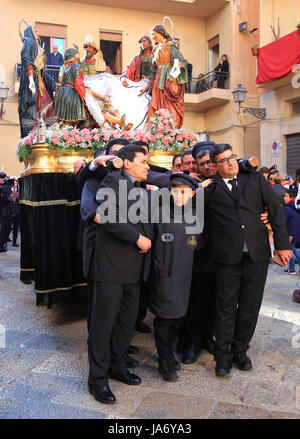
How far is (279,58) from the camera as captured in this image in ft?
43.1

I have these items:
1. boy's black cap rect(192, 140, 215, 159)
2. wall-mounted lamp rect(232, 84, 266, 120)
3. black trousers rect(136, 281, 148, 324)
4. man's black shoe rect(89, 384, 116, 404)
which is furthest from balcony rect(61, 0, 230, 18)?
man's black shoe rect(89, 384, 116, 404)

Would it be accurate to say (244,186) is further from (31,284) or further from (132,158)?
(31,284)

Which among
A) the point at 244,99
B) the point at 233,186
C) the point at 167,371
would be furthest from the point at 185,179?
the point at 244,99

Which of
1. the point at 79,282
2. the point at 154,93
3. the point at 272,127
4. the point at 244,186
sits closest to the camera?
the point at 244,186

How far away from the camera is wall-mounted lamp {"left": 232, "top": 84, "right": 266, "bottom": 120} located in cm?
1388

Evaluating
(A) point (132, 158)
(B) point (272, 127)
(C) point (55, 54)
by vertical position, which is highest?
(C) point (55, 54)

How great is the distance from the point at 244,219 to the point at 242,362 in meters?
1.10

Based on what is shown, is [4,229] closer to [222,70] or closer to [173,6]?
[222,70]

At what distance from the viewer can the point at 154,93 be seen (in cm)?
575

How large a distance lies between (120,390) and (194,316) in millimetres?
862

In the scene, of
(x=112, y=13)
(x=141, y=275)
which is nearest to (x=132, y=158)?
Result: (x=141, y=275)

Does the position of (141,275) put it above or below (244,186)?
below

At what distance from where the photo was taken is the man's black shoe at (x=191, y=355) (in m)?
3.39
